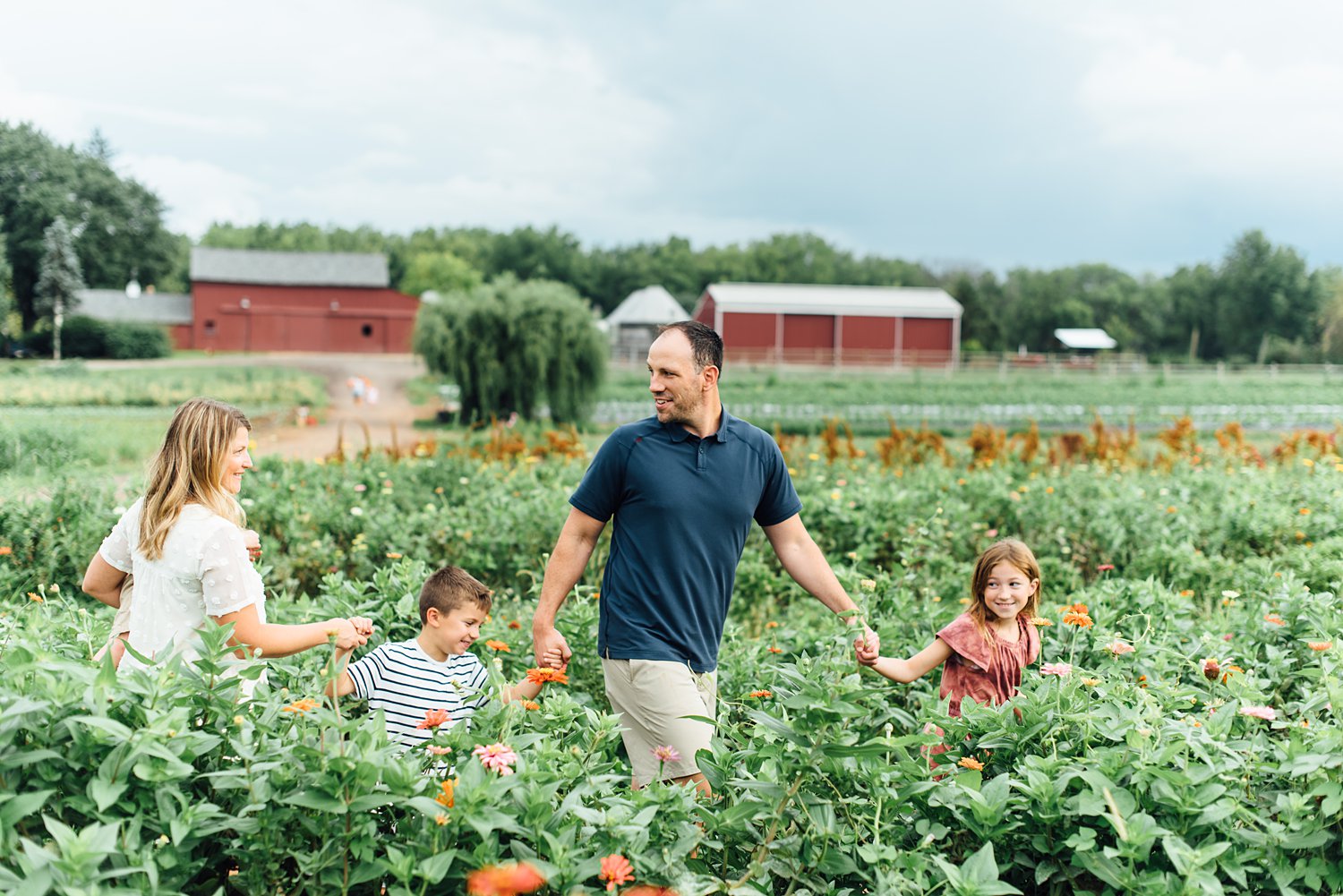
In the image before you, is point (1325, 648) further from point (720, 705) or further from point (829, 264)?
point (829, 264)

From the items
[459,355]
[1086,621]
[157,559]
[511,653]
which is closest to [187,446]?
[157,559]

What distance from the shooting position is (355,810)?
183 cm

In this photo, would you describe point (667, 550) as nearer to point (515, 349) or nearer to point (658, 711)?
point (658, 711)

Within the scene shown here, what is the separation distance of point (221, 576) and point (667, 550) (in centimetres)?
114

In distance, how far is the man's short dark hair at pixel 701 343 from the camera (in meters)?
2.89

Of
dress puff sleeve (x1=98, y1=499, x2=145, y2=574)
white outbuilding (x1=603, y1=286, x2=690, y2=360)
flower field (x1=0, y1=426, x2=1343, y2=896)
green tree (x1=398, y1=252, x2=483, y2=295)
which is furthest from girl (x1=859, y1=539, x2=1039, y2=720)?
green tree (x1=398, y1=252, x2=483, y2=295)

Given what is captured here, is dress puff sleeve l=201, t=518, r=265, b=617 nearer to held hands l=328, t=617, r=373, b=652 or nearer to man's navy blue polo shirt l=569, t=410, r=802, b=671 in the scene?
held hands l=328, t=617, r=373, b=652

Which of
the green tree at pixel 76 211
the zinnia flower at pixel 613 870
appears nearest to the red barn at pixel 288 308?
the green tree at pixel 76 211

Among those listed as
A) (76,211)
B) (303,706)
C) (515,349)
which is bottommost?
(303,706)

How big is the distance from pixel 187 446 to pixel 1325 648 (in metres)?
3.08

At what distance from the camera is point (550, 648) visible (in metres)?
2.87

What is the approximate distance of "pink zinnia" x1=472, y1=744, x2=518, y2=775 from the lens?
1.86 meters

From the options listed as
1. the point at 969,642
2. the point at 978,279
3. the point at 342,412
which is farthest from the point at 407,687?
the point at 978,279

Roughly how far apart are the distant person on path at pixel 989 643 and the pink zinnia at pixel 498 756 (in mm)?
1469
